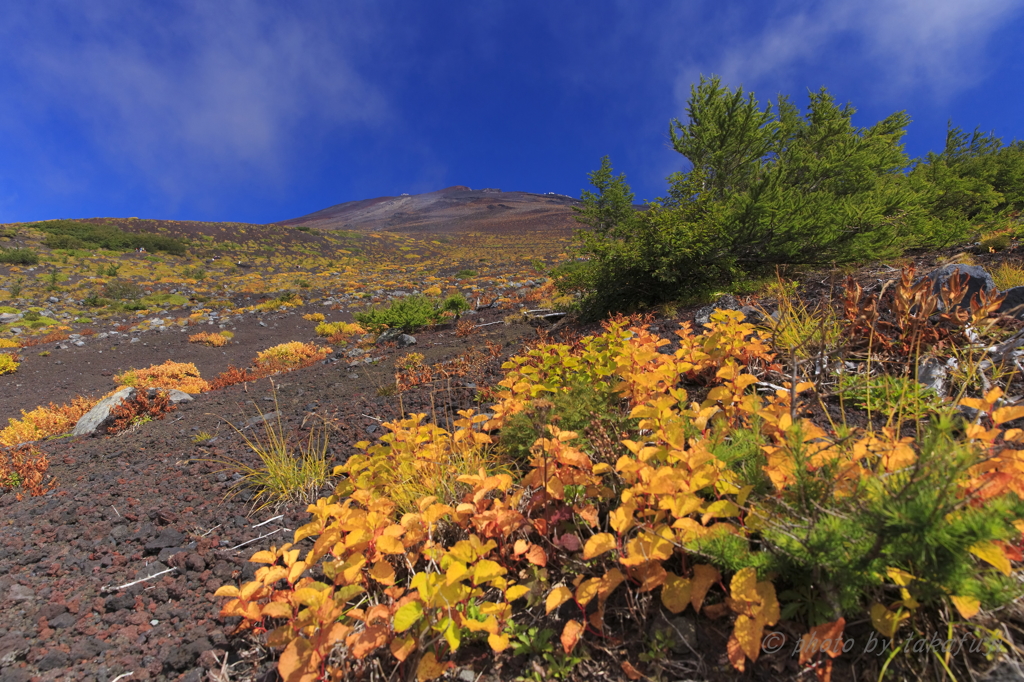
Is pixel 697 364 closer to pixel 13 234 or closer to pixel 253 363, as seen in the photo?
A: pixel 253 363

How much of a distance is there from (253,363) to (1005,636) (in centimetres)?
1036

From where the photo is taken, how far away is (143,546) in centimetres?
228

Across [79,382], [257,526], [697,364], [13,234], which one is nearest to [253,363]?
[79,382]

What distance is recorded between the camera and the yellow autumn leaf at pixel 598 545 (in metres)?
1.19

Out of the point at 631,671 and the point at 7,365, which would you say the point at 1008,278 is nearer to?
the point at 631,671

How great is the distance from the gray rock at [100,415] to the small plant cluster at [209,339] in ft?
20.0

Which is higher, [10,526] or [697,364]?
[697,364]

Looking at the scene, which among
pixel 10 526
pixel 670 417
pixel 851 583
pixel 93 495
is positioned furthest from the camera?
pixel 93 495

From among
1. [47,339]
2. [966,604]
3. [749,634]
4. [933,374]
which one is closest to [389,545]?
[749,634]

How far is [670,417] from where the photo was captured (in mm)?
1539

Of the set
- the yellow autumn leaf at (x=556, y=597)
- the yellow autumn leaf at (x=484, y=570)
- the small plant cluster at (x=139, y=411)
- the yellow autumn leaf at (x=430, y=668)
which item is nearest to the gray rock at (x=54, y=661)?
the yellow autumn leaf at (x=430, y=668)

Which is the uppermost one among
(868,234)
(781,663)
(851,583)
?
(868,234)

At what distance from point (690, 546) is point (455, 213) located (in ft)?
239

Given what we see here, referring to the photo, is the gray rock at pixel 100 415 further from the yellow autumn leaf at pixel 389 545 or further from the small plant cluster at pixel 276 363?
the yellow autumn leaf at pixel 389 545
